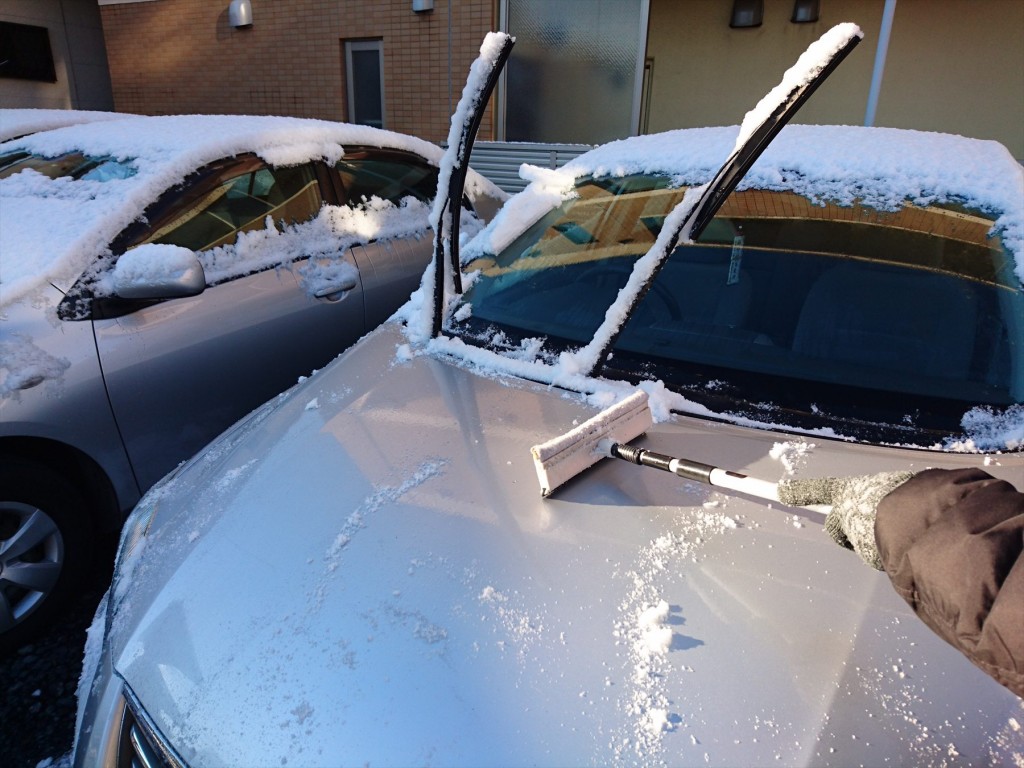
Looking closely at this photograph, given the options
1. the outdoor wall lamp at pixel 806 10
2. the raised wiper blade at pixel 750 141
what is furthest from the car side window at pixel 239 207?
the outdoor wall lamp at pixel 806 10

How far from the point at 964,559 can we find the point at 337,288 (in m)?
2.63

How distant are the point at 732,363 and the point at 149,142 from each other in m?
2.61

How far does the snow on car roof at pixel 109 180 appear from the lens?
7.54ft

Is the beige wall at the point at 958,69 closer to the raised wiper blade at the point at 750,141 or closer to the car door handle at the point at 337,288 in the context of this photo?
the car door handle at the point at 337,288

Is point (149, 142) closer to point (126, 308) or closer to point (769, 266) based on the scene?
point (126, 308)

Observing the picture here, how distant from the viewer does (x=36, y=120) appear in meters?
4.33

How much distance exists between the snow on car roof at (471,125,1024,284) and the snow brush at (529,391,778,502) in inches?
34.8

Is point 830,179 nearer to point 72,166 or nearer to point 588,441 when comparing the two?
point 588,441

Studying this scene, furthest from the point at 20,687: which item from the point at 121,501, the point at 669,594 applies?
the point at 669,594

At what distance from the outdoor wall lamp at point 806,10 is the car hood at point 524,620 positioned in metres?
7.19

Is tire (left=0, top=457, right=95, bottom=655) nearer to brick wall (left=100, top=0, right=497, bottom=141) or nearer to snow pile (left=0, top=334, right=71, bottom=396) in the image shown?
snow pile (left=0, top=334, right=71, bottom=396)

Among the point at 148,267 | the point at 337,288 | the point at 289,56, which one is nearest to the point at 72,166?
the point at 148,267

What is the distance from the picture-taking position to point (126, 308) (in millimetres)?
2332

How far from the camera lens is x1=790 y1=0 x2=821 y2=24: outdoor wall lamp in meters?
6.91
